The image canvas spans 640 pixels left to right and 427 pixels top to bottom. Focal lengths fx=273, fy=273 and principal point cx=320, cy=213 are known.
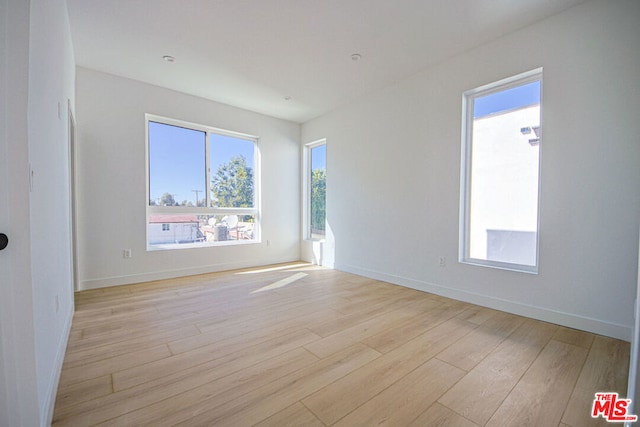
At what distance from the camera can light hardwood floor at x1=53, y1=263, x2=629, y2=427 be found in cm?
139

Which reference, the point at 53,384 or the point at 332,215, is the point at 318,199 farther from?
the point at 53,384

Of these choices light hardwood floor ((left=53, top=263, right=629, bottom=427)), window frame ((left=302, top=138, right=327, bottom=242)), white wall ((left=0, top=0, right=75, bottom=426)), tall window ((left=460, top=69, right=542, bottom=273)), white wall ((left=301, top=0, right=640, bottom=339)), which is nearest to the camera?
white wall ((left=0, top=0, right=75, bottom=426))

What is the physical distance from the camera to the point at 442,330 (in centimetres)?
236

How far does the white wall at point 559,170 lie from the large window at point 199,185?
272 cm

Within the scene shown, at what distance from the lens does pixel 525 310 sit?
2.66 m

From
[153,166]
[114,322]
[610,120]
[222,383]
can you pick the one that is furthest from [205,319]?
[610,120]

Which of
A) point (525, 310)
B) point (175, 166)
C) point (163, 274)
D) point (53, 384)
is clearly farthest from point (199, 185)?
point (525, 310)

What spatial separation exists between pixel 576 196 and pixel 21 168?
12.0 feet

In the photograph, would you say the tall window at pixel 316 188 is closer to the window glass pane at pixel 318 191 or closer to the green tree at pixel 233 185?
the window glass pane at pixel 318 191

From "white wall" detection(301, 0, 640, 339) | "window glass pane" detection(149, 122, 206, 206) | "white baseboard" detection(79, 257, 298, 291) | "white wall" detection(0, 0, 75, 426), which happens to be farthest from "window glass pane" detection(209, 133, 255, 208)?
"white wall" detection(0, 0, 75, 426)

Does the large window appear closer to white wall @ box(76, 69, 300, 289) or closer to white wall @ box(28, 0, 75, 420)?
white wall @ box(76, 69, 300, 289)

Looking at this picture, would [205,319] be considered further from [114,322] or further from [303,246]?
[303,246]

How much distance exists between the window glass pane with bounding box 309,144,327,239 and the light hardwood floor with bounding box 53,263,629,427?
246cm

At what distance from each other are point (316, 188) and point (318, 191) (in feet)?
0.33
